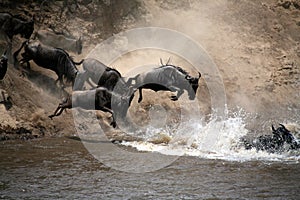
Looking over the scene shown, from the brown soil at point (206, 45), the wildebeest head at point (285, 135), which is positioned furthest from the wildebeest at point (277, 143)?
the brown soil at point (206, 45)

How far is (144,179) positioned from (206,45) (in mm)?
10048

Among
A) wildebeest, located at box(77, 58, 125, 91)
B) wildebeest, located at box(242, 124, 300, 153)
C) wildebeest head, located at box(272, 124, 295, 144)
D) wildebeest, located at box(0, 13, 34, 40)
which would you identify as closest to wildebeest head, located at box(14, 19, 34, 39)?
wildebeest, located at box(0, 13, 34, 40)

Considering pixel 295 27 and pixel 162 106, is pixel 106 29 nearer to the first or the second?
pixel 162 106

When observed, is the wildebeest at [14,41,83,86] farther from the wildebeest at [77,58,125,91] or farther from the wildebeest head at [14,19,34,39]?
the wildebeest head at [14,19,34,39]

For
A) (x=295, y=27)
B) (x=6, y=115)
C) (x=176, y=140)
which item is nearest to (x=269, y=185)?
(x=176, y=140)

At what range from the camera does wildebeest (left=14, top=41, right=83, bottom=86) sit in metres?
14.3

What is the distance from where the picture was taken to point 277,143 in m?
10.3

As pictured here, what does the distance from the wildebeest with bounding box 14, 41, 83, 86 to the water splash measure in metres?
2.78

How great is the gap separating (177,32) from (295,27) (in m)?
4.81

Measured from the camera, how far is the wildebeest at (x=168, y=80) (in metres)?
13.5

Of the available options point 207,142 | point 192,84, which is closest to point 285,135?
point 207,142

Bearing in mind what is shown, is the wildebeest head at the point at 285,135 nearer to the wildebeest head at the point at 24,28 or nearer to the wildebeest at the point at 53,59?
the wildebeest at the point at 53,59

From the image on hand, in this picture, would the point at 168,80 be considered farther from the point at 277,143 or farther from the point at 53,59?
the point at 277,143

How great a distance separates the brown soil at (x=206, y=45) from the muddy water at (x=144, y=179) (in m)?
3.18
